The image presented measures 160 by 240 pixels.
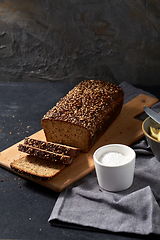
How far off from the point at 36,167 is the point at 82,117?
65 centimetres

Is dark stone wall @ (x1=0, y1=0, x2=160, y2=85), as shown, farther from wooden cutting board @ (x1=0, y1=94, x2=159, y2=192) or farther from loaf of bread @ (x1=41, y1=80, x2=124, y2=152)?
loaf of bread @ (x1=41, y1=80, x2=124, y2=152)

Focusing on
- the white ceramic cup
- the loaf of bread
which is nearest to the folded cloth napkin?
the white ceramic cup

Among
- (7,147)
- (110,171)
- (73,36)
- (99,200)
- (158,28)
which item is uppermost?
(158,28)

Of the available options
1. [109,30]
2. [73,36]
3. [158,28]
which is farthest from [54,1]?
[158,28]

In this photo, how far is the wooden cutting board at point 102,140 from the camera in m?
2.19

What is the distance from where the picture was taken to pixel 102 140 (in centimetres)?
275

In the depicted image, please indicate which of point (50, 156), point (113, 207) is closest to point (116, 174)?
point (113, 207)

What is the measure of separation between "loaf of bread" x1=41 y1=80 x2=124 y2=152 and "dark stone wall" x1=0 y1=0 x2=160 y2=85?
46.3 inches

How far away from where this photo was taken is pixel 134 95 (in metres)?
3.69

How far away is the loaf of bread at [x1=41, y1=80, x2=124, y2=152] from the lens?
2488 millimetres

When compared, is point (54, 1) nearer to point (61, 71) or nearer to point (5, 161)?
point (61, 71)

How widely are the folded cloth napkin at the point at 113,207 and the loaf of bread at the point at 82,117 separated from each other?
1.54ft

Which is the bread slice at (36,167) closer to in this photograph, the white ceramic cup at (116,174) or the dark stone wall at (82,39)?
the white ceramic cup at (116,174)

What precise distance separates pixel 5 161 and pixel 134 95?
2064 mm
